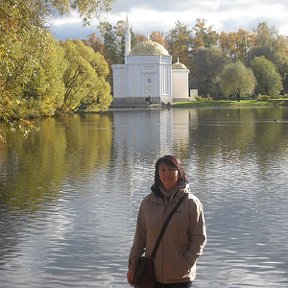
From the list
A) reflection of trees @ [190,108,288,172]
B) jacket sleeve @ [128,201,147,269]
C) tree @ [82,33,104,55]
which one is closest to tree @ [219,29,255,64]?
tree @ [82,33,104,55]

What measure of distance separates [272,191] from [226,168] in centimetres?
474

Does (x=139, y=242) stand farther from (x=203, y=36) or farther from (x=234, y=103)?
(x=203, y=36)

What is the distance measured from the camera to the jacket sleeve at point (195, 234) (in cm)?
544

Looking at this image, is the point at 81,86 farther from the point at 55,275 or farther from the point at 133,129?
the point at 55,275

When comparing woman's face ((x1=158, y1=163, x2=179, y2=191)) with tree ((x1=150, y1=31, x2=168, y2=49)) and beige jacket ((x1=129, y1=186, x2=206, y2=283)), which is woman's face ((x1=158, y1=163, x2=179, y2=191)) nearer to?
beige jacket ((x1=129, y1=186, x2=206, y2=283))

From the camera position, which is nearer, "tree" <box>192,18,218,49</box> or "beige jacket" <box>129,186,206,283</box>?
"beige jacket" <box>129,186,206,283</box>

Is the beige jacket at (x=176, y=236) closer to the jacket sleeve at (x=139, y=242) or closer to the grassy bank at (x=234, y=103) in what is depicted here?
the jacket sleeve at (x=139, y=242)

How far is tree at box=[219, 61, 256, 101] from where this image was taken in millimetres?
100625

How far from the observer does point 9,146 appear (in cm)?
3000

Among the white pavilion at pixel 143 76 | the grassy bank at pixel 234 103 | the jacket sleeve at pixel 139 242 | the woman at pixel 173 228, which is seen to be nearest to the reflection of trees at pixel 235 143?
the jacket sleeve at pixel 139 242

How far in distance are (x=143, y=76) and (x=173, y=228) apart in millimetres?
104144

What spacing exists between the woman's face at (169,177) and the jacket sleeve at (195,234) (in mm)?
215

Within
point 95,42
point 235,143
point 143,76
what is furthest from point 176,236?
point 95,42

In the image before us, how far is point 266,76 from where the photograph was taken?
4188 inches
